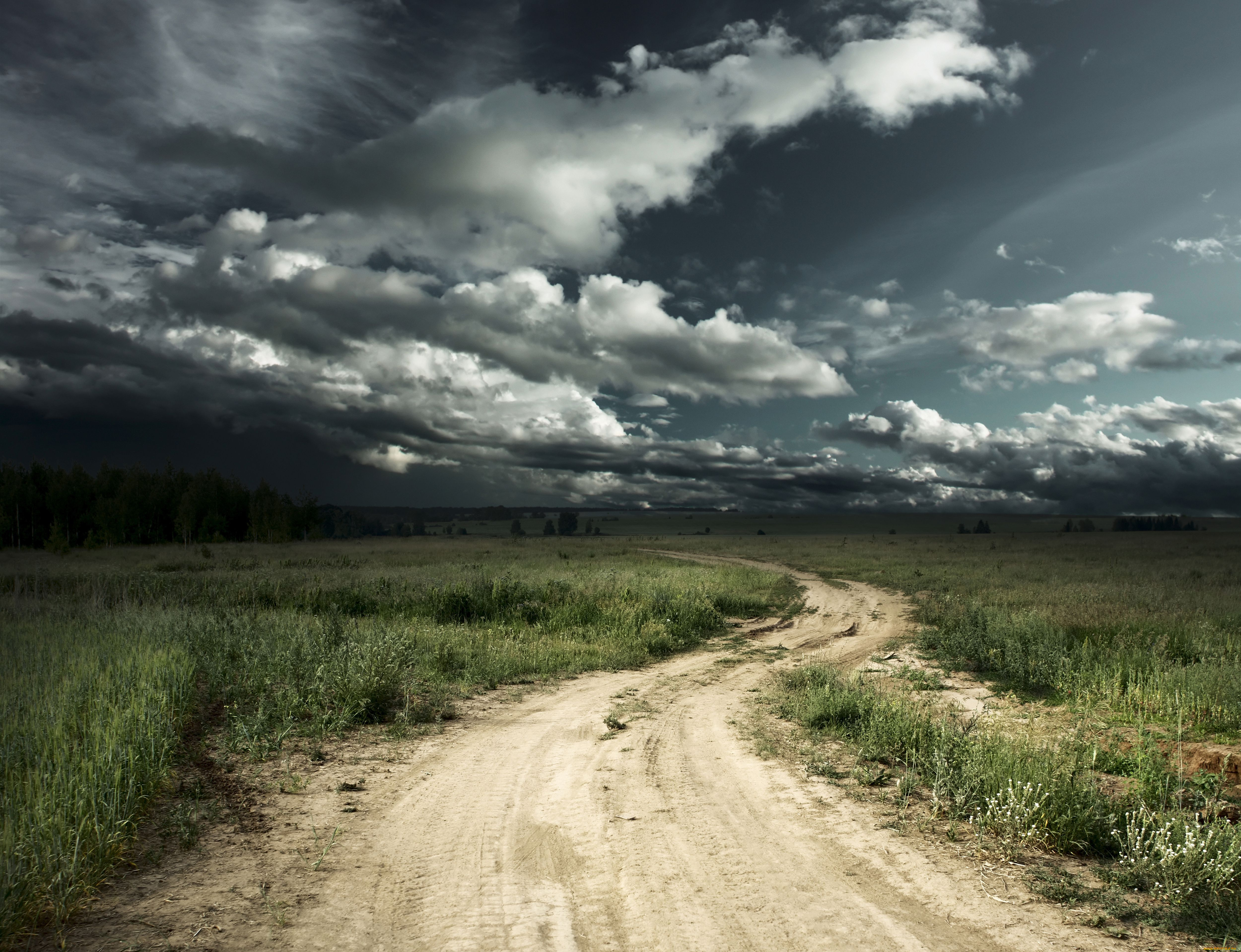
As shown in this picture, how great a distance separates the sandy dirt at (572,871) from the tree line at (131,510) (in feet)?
243

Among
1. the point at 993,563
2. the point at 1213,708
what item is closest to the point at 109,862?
the point at 1213,708

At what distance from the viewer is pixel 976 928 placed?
4172 mm

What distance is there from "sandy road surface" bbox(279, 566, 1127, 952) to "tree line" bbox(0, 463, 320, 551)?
245ft

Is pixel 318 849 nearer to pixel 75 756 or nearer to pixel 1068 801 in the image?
pixel 75 756

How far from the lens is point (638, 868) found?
493 cm

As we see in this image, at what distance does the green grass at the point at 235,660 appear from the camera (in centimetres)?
503

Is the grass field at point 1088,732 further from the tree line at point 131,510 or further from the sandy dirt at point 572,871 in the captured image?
the tree line at point 131,510

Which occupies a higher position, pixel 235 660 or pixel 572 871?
pixel 572 871

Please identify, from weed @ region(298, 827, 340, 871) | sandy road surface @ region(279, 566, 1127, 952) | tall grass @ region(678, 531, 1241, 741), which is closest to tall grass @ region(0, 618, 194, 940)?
weed @ region(298, 827, 340, 871)

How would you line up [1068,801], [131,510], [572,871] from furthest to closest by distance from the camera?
[131,510] → [1068,801] → [572,871]

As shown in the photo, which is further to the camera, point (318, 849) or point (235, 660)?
point (235, 660)

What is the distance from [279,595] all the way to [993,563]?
40.7m

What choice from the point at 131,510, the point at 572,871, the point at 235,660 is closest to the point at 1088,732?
the point at 572,871

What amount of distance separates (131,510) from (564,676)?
8704 cm
